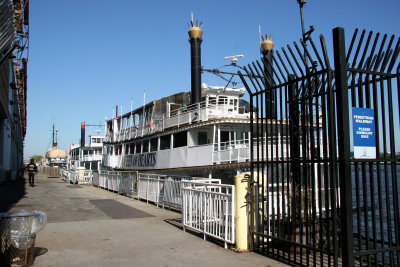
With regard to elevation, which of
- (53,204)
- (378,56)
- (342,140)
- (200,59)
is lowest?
(53,204)

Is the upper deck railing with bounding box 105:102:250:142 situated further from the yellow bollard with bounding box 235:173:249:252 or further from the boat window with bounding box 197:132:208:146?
the yellow bollard with bounding box 235:173:249:252

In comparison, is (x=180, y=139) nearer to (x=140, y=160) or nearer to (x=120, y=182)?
(x=120, y=182)

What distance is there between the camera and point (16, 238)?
5.24 m

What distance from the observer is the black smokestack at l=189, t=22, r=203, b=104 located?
20766 mm

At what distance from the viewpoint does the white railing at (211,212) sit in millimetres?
6523

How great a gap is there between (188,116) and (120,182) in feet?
16.1

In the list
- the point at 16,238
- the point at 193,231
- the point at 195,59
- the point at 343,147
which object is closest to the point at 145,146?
the point at 195,59

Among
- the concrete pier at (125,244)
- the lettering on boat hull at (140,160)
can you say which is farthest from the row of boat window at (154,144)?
the concrete pier at (125,244)

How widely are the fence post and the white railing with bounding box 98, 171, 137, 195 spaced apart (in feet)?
42.2

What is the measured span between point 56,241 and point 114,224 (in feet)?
7.01

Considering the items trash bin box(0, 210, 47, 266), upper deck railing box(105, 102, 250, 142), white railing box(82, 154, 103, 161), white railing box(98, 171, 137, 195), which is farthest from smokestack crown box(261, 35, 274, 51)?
white railing box(82, 154, 103, 161)

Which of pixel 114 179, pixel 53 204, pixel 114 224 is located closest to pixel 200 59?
pixel 114 179

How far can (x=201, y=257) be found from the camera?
5988mm

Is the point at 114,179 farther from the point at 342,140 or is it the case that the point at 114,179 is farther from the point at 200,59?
the point at 342,140
